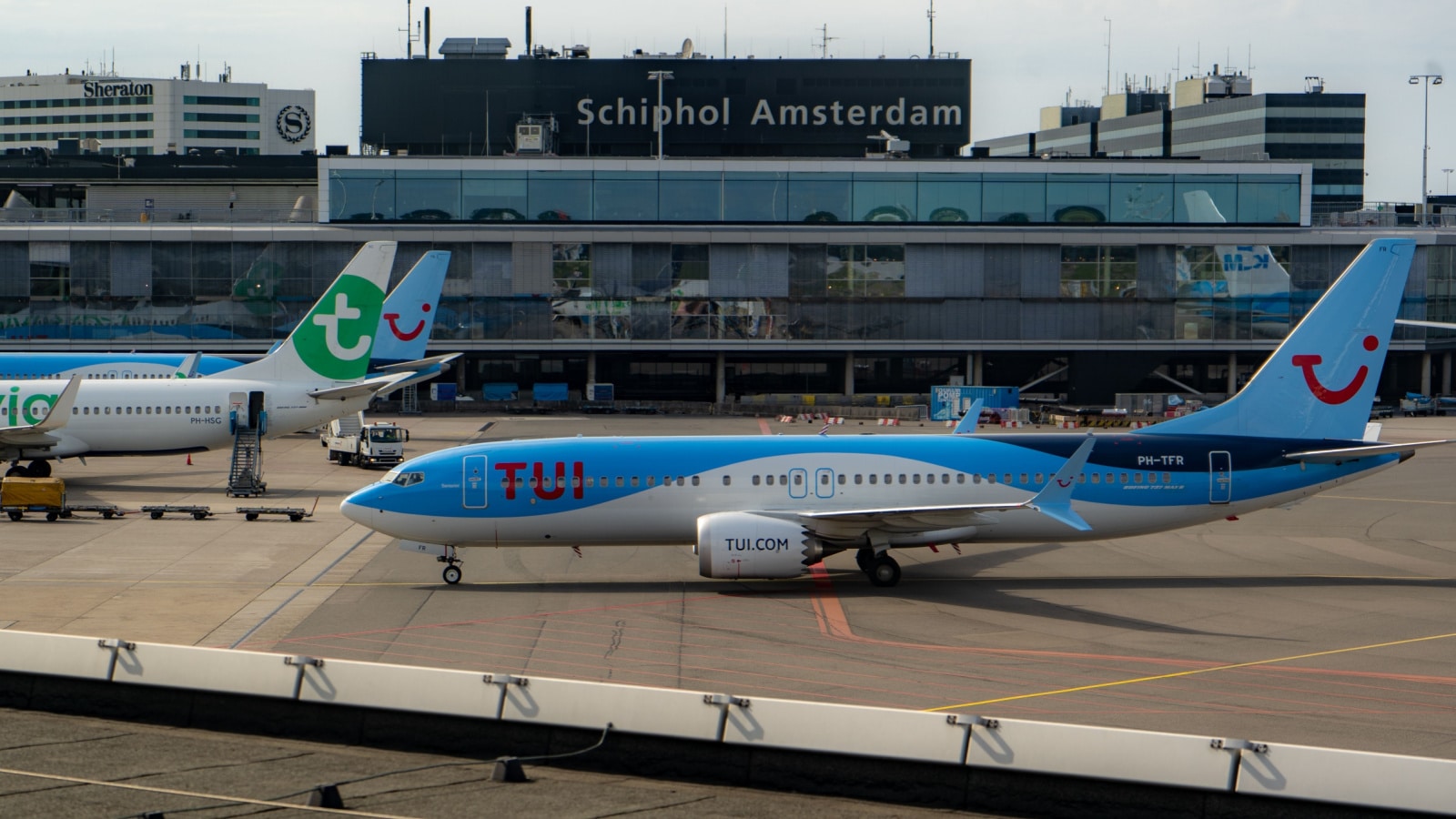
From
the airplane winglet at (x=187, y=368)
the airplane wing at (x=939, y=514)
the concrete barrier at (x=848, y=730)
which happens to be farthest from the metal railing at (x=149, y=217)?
the concrete barrier at (x=848, y=730)

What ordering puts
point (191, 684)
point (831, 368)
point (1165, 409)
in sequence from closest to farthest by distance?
point (191, 684), point (1165, 409), point (831, 368)

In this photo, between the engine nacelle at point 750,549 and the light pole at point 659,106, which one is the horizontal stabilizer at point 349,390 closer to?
the engine nacelle at point 750,549

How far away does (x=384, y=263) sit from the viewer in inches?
2322

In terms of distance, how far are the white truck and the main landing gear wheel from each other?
34.9m

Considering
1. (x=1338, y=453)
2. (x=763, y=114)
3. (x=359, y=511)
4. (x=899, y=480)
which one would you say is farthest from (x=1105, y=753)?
(x=763, y=114)

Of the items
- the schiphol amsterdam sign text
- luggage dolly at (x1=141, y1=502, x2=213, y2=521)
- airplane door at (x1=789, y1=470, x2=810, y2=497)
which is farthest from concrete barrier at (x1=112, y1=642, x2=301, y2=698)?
the schiphol amsterdam sign text

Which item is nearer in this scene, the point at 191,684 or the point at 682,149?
the point at 191,684

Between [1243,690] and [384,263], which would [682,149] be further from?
[1243,690]

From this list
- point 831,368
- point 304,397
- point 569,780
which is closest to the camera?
point 569,780

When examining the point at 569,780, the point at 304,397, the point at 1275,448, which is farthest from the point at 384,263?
the point at 569,780

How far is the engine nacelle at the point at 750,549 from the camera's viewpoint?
116ft

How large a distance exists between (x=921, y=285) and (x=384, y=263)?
2100 inches

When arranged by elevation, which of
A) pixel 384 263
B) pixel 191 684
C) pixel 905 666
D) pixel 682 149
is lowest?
pixel 905 666

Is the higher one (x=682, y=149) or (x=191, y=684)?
(x=682, y=149)
